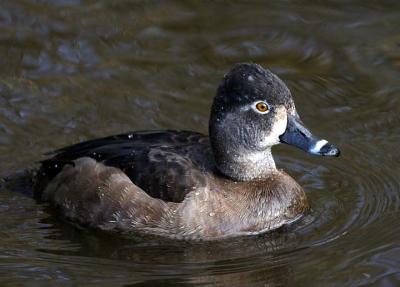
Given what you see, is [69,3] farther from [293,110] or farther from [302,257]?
[302,257]

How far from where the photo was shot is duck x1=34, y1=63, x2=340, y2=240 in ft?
25.7

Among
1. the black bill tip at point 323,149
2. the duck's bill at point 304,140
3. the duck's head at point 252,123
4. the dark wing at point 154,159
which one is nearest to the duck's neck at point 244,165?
the duck's head at point 252,123

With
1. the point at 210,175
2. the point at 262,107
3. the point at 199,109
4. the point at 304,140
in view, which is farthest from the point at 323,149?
the point at 199,109

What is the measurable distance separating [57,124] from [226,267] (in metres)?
2.83

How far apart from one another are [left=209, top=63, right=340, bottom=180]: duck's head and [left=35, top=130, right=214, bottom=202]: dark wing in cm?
24

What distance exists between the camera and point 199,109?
9758 millimetres

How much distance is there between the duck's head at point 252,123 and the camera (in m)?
7.77

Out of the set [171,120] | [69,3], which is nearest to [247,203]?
[171,120]

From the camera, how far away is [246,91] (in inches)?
307

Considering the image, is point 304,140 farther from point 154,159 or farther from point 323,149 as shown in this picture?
point 154,159

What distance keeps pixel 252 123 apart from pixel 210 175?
0.55 meters

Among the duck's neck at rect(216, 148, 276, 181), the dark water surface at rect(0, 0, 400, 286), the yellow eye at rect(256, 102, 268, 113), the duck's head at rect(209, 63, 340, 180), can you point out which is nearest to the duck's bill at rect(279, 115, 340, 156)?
the duck's head at rect(209, 63, 340, 180)

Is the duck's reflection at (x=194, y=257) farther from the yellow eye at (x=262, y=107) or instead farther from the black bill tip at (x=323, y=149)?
the yellow eye at (x=262, y=107)

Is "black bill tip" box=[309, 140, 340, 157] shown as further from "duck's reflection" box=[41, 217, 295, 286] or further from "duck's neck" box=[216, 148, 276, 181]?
"duck's reflection" box=[41, 217, 295, 286]
